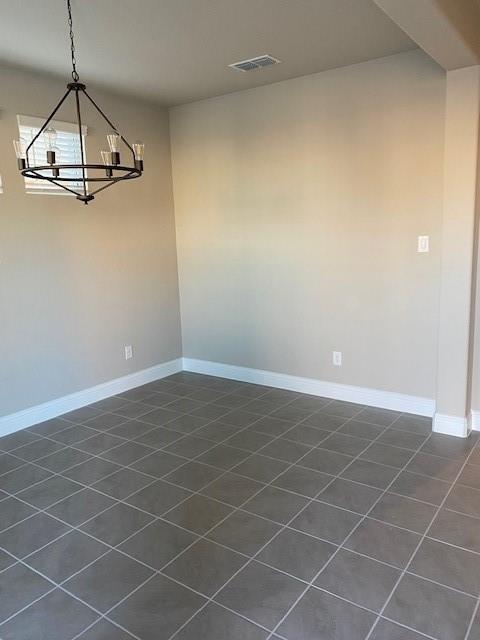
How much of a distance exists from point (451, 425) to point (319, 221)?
1820 millimetres

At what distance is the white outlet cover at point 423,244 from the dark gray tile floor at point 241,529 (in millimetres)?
1232

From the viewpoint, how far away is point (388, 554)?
2.14 metres

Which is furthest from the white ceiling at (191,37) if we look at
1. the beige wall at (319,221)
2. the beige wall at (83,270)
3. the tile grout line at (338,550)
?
the tile grout line at (338,550)

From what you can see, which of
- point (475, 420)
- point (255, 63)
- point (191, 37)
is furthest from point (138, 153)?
point (475, 420)

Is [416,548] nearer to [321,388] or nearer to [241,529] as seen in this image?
[241,529]

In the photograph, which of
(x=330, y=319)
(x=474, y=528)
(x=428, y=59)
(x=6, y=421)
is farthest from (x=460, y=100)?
(x=6, y=421)

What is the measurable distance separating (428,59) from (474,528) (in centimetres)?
289

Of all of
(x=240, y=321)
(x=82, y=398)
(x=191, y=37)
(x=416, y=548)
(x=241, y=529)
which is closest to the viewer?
(x=416, y=548)

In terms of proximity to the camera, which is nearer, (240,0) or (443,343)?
(240,0)

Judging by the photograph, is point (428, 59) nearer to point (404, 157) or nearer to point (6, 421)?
point (404, 157)

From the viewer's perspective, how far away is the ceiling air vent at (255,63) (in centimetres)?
334

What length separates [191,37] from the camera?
9.56 feet

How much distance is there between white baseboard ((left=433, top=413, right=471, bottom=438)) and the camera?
3260 mm

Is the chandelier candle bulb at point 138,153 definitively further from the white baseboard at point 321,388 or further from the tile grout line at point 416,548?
the white baseboard at point 321,388
